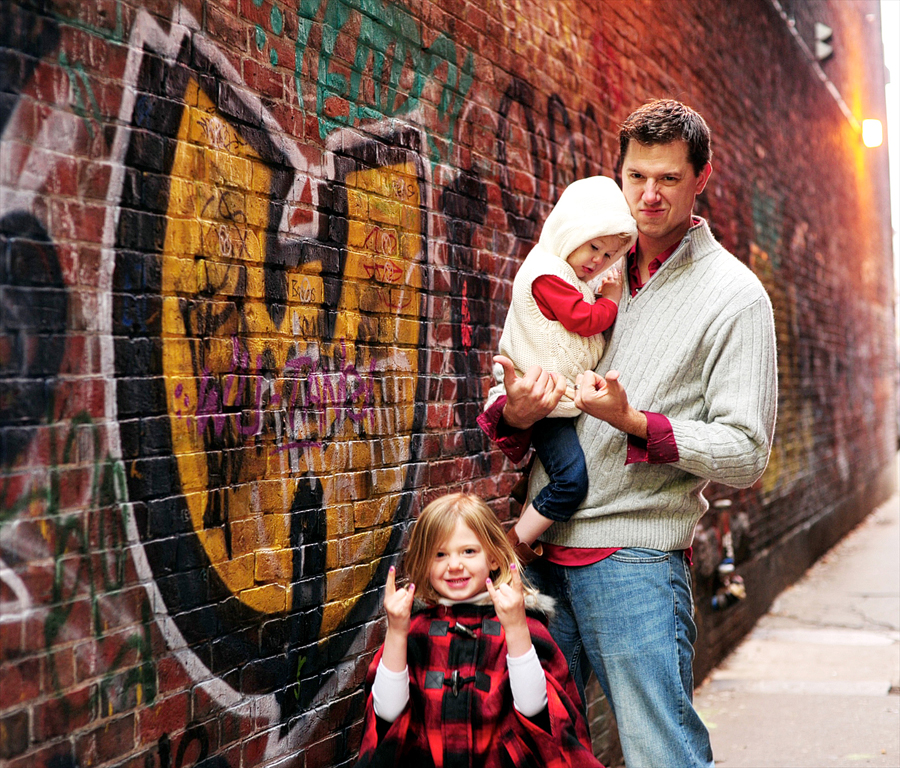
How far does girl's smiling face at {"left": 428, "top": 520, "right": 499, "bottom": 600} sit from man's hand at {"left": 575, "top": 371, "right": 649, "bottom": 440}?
1.48ft

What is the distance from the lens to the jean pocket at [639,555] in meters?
2.54

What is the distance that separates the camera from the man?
7.99 ft

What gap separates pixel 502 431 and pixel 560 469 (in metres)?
0.20

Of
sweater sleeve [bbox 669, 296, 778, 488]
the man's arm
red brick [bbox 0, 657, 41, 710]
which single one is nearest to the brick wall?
red brick [bbox 0, 657, 41, 710]

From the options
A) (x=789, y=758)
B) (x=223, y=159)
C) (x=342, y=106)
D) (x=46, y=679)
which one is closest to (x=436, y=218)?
(x=342, y=106)

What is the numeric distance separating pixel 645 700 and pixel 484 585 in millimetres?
505

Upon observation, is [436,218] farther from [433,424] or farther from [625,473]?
[625,473]

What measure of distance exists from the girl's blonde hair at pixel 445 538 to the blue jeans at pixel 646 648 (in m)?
0.26

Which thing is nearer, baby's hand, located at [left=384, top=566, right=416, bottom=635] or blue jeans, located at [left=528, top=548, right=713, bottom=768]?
baby's hand, located at [left=384, top=566, right=416, bottom=635]

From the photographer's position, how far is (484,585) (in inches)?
98.3

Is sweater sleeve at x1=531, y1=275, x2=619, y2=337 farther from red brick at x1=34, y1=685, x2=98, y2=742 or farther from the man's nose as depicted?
red brick at x1=34, y1=685, x2=98, y2=742

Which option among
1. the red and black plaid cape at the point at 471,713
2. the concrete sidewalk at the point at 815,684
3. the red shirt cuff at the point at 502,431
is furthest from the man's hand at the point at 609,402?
the concrete sidewalk at the point at 815,684

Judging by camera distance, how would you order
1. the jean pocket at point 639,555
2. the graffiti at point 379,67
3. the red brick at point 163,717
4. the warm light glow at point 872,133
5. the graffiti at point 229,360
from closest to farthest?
the graffiti at point 229,360 < the red brick at point 163,717 < the jean pocket at point 639,555 < the graffiti at point 379,67 < the warm light glow at point 872,133

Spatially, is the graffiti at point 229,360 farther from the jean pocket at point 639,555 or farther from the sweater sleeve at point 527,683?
the jean pocket at point 639,555
